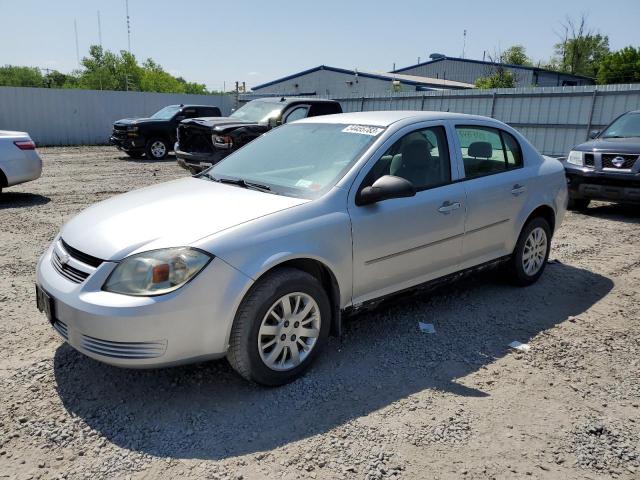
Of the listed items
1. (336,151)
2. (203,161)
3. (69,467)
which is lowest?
(69,467)

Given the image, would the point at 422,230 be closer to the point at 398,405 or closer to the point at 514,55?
the point at 398,405

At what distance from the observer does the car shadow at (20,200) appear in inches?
364

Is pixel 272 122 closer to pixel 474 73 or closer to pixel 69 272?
pixel 69 272

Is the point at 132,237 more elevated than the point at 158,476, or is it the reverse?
the point at 132,237

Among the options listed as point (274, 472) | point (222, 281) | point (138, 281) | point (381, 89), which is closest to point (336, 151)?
point (222, 281)

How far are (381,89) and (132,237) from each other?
34.6m

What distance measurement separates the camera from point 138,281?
294cm

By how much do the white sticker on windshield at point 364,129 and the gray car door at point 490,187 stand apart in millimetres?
838

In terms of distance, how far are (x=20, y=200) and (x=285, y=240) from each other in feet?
27.4

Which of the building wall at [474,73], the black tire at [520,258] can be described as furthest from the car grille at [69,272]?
the building wall at [474,73]

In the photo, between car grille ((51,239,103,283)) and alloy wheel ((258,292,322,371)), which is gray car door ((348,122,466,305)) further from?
car grille ((51,239,103,283))

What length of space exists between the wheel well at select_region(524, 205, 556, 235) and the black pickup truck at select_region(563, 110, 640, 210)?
12.6 ft

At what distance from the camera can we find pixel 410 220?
12.9 feet

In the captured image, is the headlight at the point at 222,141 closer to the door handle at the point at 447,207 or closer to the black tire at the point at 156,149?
the door handle at the point at 447,207
